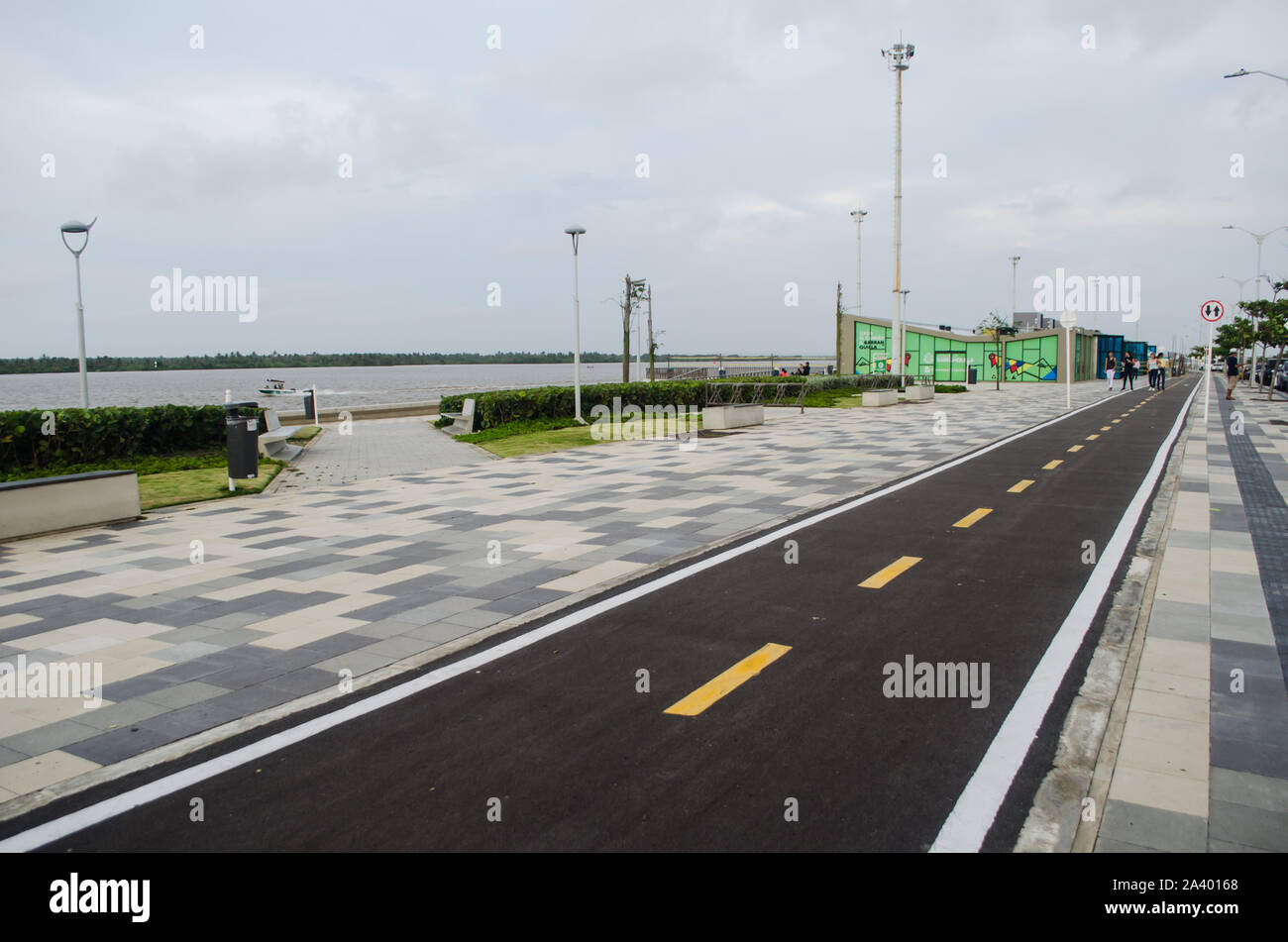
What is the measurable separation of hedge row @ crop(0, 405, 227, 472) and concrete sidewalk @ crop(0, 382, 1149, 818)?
5.09 m

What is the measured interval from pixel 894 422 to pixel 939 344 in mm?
38705

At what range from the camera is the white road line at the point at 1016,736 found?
3.64 meters

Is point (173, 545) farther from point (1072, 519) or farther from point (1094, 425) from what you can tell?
point (1094, 425)

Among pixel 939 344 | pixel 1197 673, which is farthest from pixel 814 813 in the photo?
pixel 939 344

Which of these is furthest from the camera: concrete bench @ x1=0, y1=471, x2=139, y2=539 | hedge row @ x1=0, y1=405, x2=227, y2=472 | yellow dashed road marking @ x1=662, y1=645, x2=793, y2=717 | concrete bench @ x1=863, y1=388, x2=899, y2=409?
concrete bench @ x1=863, y1=388, x2=899, y2=409

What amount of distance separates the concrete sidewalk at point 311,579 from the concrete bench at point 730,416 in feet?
24.7

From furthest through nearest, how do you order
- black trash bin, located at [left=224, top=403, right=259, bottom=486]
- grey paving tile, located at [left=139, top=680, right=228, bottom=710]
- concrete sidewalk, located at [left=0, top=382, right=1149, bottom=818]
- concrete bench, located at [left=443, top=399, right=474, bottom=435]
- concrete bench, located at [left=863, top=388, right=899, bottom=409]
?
concrete bench, located at [left=863, top=388, right=899, bottom=409]
concrete bench, located at [left=443, top=399, right=474, bottom=435]
black trash bin, located at [left=224, top=403, right=259, bottom=486]
grey paving tile, located at [left=139, top=680, right=228, bottom=710]
concrete sidewalk, located at [left=0, top=382, right=1149, bottom=818]

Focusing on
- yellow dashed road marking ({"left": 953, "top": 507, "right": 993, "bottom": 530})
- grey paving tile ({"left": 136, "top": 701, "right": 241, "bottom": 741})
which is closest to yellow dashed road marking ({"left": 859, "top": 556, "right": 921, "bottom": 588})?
yellow dashed road marking ({"left": 953, "top": 507, "right": 993, "bottom": 530})

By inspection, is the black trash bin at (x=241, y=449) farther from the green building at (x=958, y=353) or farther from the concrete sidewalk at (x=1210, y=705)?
the green building at (x=958, y=353)

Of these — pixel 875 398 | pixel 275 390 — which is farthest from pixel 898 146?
pixel 275 390

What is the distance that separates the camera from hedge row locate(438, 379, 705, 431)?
78.4 feet

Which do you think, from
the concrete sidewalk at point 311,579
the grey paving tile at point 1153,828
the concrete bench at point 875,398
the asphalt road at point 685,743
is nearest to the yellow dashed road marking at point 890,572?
the asphalt road at point 685,743

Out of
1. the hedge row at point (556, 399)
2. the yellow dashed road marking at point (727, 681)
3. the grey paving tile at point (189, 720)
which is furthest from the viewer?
the hedge row at point (556, 399)

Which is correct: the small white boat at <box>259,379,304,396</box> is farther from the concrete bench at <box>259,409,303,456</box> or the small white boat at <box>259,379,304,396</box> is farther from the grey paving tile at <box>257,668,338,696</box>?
the grey paving tile at <box>257,668,338,696</box>
